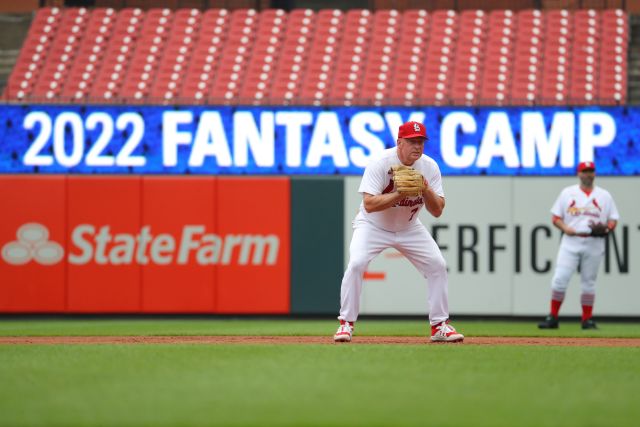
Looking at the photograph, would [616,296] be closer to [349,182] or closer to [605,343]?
[349,182]

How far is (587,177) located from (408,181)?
4.19 metres

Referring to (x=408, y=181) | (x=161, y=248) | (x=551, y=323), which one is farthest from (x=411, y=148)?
(x=161, y=248)

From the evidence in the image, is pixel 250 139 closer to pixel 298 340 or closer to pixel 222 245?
pixel 222 245

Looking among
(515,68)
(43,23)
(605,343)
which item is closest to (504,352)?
(605,343)

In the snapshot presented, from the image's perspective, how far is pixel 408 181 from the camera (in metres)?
7.59

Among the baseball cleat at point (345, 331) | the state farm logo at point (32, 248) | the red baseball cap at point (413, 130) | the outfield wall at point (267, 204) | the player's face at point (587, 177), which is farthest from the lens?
the state farm logo at point (32, 248)

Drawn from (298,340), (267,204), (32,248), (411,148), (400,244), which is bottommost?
(298,340)

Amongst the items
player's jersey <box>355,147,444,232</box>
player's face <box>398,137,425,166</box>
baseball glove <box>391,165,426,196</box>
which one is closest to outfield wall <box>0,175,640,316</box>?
player's jersey <box>355,147,444,232</box>

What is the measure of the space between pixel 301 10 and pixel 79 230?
7663 mm

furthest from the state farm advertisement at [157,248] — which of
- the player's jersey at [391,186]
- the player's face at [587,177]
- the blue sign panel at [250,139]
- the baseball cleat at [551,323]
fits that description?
the player's jersey at [391,186]

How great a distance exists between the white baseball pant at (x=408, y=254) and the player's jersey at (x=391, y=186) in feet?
0.21

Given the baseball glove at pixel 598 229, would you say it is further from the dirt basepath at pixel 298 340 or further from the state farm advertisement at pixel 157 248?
the state farm advertisement at pixel 157 248

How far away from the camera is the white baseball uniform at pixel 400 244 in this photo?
315 inches

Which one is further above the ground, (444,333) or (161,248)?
(161,248)
